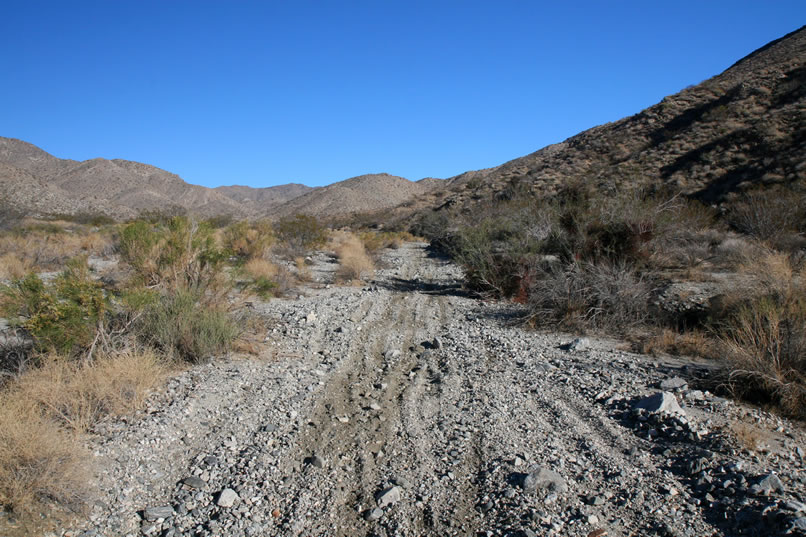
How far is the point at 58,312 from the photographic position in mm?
5160

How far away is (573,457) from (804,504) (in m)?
1.49

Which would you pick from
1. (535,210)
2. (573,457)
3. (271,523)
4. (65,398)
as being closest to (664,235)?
(535,210)

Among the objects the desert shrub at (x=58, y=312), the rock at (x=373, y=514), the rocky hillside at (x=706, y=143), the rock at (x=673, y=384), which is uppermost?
the rocky hillside at (x=706, y=143)

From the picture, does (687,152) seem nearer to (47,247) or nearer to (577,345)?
(577,345)

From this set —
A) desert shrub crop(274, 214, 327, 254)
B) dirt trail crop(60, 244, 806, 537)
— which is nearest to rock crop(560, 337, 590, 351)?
dirt trail crop(60, 244, 806, 537)

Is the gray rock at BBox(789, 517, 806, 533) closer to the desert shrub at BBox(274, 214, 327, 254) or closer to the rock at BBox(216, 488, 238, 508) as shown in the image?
the rock at BBox(216, 488, 238, 508)

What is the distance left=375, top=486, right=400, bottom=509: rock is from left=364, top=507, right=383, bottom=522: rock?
0.05 meters

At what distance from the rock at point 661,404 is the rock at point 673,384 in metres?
0.50

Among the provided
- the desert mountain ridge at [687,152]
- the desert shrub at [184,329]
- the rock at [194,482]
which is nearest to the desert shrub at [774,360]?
the rock at [194,482]

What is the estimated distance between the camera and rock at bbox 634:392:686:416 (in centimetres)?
455

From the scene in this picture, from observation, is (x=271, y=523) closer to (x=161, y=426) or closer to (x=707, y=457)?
(x=161, y=426)

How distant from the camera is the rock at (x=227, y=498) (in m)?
3.47

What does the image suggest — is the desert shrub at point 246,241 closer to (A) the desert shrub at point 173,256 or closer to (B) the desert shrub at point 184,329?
(A) the desert shrub at point 173,256

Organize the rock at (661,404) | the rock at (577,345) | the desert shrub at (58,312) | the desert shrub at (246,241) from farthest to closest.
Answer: the desert shrub at (246,241) < the rock at (577,345) < the desert shrub at (58,312) < the rock at (661,404)
